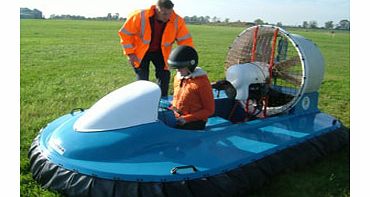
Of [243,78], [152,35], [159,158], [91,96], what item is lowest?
[159,158]

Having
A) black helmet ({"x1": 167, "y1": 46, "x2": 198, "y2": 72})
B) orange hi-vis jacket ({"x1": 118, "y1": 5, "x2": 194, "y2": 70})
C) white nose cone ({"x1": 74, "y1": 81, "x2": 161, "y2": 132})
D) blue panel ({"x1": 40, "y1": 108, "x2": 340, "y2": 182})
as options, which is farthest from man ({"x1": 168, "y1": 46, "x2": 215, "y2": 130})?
orange hi-vis jacket ({"x1": 118, "y1": 5, "x2": 194, "y2": 70})

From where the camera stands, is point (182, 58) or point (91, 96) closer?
point (182, 58)

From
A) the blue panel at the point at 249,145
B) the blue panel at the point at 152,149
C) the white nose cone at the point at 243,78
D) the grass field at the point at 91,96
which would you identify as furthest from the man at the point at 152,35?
the blue panel at the point at 249,145

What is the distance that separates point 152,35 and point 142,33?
13 cm

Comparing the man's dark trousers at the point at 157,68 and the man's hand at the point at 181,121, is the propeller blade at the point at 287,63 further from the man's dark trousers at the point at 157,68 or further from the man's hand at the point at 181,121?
the man's hand at the point at 181,121

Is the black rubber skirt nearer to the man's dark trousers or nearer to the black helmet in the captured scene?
the black helmet

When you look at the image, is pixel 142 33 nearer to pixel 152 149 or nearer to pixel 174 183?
pixel 152 149

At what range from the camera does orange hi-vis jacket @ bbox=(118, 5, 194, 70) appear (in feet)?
13.5

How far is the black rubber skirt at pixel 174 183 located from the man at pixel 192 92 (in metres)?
0.55

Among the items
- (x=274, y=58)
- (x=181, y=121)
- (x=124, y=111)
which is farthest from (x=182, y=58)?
(x=274, y=58)

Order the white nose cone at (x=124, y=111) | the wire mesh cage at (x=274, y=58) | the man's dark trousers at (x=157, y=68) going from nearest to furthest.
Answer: the white nose cone at (x=124, y=111) < the wire mesh cage at (x=274, y=58) < the man's dark trousers at (x=157, y=68)

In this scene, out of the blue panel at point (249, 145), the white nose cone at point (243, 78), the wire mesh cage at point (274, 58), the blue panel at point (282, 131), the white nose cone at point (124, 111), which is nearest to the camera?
the white nose cone at point (124, 111)

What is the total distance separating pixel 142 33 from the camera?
4164 mm

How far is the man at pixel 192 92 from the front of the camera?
10.7 feet
